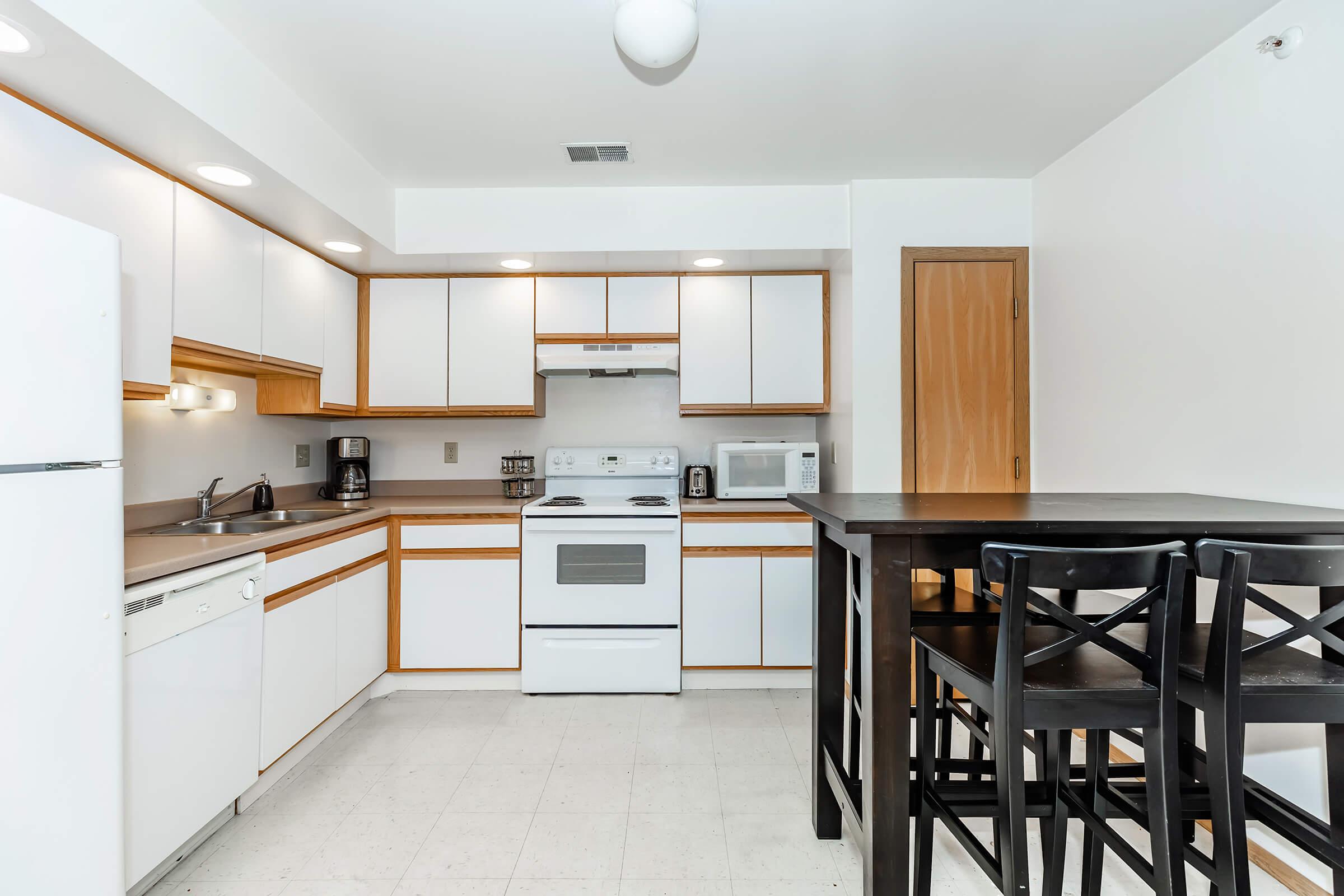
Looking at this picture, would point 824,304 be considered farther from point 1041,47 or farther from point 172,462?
point 172,462

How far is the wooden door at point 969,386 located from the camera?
281 centimetres

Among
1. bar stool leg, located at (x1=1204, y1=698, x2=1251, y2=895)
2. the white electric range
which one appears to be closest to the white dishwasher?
the white electric range

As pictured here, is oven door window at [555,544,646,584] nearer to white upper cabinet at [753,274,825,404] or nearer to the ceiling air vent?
white upper cabinet at [753,274,825,404]

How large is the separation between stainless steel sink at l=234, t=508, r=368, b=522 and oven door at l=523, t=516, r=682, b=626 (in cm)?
84

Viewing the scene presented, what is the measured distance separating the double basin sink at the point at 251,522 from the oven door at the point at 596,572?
2.82 ft

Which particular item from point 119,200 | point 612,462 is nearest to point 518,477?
point 612,462

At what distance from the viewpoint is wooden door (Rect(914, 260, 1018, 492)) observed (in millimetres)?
2811

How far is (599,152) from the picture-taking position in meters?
2.53

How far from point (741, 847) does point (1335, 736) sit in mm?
1424

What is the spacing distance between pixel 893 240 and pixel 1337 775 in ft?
7.45

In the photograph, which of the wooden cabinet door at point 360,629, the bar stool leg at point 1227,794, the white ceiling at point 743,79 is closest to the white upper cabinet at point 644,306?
the white ceiling at point 743,79

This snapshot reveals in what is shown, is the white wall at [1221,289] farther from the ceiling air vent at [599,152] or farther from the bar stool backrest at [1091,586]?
the ceiling air vent at [599,152]

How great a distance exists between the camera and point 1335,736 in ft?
4.21

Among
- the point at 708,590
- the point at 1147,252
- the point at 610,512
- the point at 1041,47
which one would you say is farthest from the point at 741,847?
the point at 1041,47
